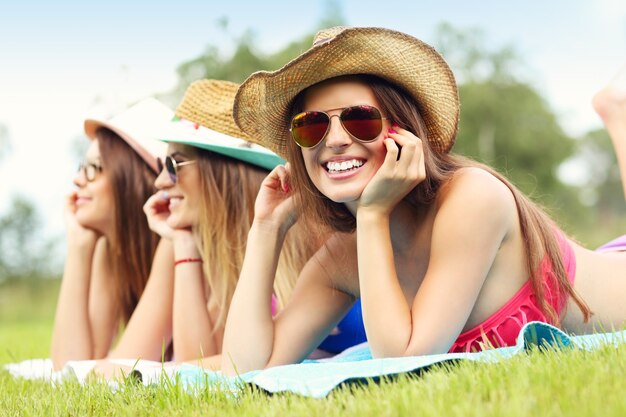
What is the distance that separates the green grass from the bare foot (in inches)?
124

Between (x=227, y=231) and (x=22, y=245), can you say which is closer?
(x=227, y=231)

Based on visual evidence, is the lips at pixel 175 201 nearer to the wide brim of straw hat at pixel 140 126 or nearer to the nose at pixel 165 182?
the nose at pixel 165 182

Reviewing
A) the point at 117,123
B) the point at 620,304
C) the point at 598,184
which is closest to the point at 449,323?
the point at 620,304

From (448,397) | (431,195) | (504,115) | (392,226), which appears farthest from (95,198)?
(504,115)

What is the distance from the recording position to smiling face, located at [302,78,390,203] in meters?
3.53

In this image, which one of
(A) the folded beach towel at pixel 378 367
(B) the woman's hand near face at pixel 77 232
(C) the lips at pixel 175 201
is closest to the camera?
(A) the folded beach towel at pixel 378 367

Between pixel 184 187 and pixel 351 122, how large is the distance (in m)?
1.88

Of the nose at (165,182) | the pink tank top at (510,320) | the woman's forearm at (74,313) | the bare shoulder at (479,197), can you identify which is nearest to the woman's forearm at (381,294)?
the bare shoulder at (479,197)

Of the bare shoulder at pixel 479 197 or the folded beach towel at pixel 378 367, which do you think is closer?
the folded beach towel at pixel 378 367

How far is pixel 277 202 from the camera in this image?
14.1ft

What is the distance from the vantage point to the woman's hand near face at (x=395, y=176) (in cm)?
340

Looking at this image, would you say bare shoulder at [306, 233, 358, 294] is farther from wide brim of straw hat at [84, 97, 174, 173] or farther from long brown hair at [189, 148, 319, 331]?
wide brim of straw hat at [84, 97, 174, 173]

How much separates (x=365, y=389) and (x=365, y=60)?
1.49m

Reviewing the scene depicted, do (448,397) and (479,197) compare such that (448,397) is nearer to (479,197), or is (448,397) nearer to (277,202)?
(479,197)
